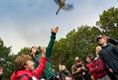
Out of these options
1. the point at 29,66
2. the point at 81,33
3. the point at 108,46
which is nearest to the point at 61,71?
the point at 108,46

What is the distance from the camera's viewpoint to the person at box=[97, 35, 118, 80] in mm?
13828

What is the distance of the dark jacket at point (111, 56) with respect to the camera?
45.3 feet

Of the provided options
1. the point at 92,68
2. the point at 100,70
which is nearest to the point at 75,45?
the point at 92,68

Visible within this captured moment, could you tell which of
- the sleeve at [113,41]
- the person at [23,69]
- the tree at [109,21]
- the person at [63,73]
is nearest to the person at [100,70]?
the sleeve at [113,41]

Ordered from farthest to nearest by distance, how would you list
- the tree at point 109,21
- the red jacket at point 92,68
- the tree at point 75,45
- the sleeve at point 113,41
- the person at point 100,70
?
the tree at point 75,45, the tree at point 109,21, the red jacket at point 92,68, the person at point 100,70, the sleeve at point 113,41

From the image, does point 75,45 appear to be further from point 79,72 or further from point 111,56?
point 111,56

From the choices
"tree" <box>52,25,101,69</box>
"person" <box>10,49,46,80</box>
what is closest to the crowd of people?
"person" <box>10,49,46,80</box>

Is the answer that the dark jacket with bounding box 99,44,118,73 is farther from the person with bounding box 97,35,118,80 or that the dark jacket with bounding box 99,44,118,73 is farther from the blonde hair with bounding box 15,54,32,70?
the blonde hair with bounding box 15,54,32,70

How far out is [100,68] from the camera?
14.8 m

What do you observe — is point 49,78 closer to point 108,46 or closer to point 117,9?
point 108,46

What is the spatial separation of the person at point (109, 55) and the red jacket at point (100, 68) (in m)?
0.60

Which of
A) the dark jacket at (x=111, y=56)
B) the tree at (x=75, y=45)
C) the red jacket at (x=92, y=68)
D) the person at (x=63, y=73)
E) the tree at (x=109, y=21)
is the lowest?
the dark jacket at (x=111, y=56)

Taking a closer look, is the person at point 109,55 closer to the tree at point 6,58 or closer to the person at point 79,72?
the person at point 79,72

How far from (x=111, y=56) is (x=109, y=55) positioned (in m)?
0.07
